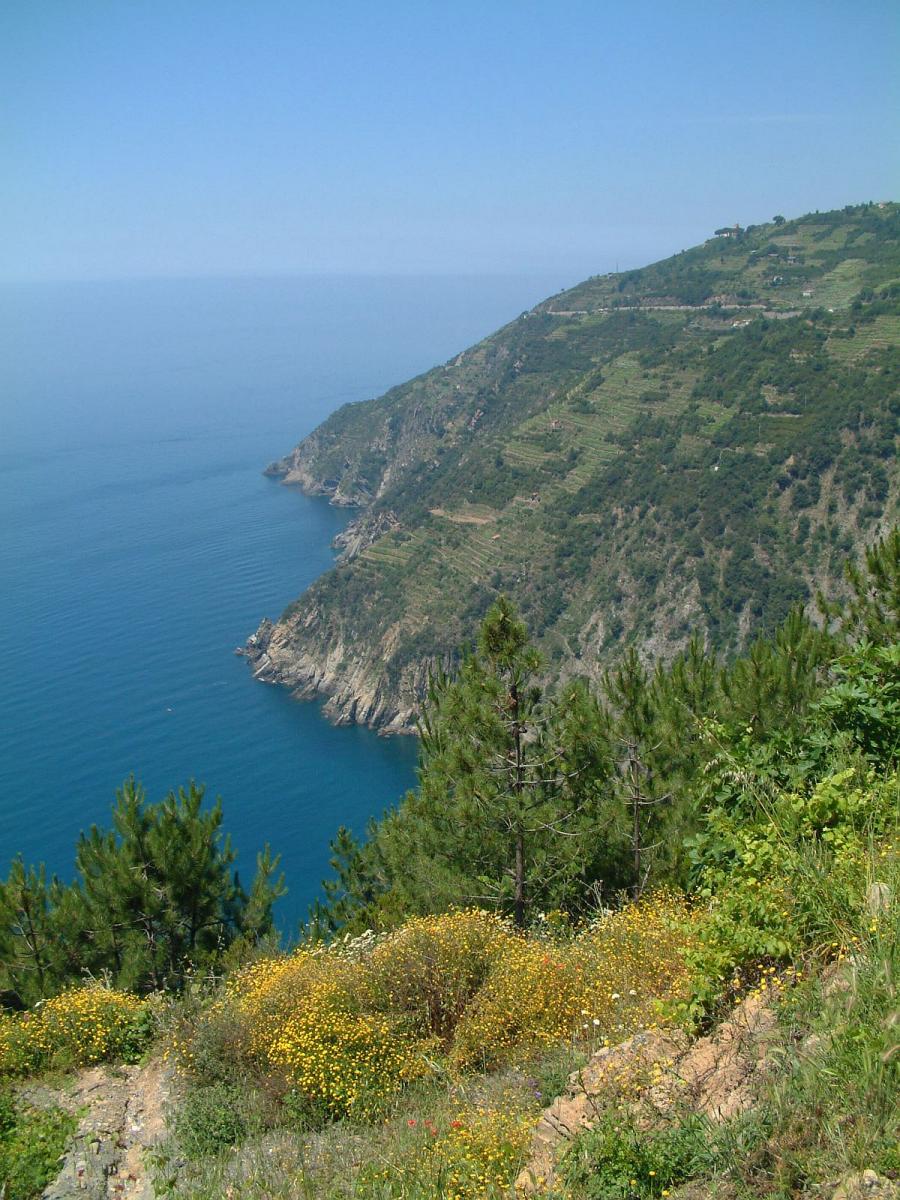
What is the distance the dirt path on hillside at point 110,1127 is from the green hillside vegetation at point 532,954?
0.11 m

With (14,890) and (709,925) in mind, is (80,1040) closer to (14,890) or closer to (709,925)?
(14,890)

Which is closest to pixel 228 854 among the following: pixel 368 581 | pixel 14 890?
pixel 14 890

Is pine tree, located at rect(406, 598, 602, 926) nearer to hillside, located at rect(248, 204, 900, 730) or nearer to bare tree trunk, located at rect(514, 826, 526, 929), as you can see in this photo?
bare tree trunk, located at rect(514, 826, 526, 929)

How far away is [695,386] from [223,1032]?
63293 mm

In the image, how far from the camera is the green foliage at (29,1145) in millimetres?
4914

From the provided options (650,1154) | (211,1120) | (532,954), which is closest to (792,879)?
(650,1154)

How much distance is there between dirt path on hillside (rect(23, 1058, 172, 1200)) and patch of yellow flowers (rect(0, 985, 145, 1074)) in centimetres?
16

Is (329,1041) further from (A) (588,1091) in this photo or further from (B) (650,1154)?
(B) (650,1154)

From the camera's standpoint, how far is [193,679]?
2215 inches

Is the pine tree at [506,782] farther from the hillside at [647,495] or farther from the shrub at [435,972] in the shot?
the hillside at [647,495]

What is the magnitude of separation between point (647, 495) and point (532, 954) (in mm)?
51669

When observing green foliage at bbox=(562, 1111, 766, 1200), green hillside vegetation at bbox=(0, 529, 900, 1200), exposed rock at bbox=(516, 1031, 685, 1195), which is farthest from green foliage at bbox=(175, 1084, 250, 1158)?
green foliage at bbox=(562, 1111, 766, 1200)

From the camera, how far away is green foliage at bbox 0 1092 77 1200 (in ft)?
16.1

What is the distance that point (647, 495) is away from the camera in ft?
181
